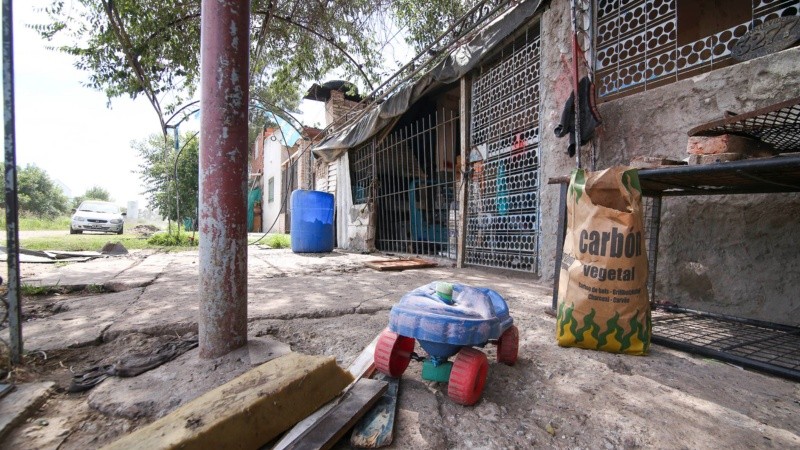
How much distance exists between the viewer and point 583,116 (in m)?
2.81

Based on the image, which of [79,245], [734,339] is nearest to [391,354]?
[734,339]

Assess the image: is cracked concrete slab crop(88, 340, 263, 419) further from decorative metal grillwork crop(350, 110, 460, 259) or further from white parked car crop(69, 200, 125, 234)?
white parked car crop(69, 200, 125, 234)

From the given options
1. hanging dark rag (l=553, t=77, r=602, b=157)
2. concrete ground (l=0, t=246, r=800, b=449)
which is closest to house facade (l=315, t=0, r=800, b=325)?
hanging dark rag (l=553, t=77, r=602, b=157)

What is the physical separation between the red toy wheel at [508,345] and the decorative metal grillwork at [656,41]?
2.39 meters

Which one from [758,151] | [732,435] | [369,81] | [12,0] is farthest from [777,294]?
[369,81]

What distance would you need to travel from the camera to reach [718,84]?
224 centimetres

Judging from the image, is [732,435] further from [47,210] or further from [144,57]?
[47,210]

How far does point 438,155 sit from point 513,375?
4.57 m

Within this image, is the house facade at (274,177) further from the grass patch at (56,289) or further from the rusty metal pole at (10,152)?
the rusty metal pole at (10,152)

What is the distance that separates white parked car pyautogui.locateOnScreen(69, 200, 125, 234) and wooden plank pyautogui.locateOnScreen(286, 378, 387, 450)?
1636cm

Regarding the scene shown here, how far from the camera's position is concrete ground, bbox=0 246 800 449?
1003 millimetres

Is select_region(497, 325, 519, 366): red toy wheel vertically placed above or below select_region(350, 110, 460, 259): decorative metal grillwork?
below

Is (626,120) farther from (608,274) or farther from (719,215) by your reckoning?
(608,274)

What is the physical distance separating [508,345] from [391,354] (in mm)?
484
